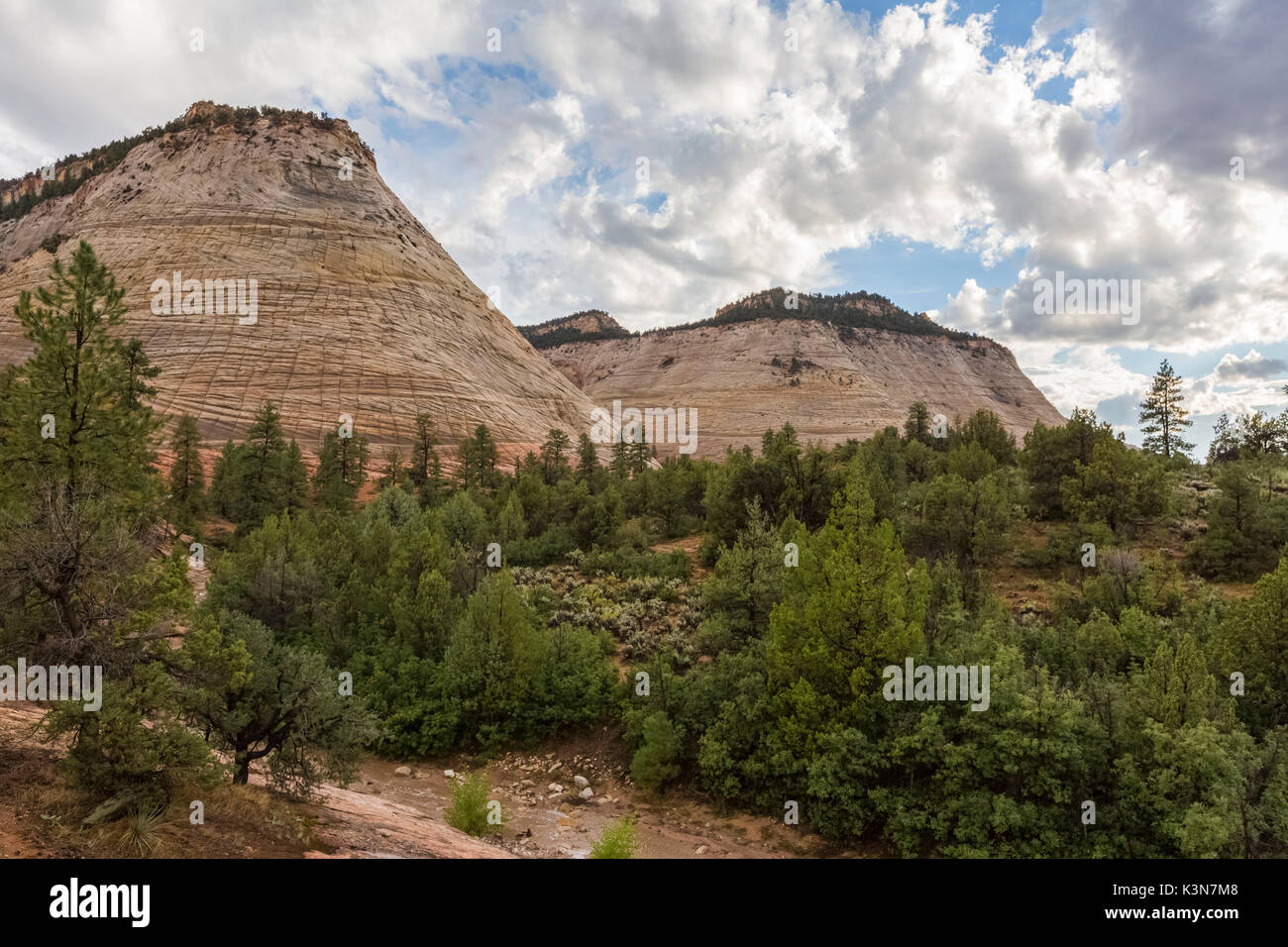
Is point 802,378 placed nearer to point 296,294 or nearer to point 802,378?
point 802,378

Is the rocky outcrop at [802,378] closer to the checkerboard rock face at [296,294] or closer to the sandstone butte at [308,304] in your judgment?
the sandstone butte at [308,304]

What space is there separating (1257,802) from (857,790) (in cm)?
597

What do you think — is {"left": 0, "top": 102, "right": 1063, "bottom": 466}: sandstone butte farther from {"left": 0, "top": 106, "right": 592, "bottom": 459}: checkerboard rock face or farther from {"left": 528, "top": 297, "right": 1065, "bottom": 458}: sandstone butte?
{"left": 528, "top": 297, "right": 1065, "bottom": 458}: sandstone butte

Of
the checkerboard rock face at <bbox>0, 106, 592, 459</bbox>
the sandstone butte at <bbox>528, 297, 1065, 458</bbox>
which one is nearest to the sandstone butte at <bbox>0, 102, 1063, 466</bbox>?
the checkerboard rock face at <bbox>0, 106, 592, 459</bbox>

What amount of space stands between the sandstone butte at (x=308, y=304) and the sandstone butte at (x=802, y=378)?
0.71 metres

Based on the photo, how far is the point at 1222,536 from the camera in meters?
22.8

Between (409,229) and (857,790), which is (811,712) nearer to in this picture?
(857,790)

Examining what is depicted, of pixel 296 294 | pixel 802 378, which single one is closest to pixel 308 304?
pixel 296 294

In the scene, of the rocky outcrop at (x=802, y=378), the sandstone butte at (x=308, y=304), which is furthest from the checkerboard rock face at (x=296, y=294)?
the rocky outcrop at (x=802, y=378)

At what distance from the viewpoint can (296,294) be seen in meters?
62.3

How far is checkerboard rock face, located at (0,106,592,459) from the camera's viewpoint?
181 feet

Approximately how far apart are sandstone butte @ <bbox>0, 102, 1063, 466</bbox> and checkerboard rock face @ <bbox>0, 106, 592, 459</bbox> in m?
0.17

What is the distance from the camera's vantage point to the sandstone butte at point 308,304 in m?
55.5
